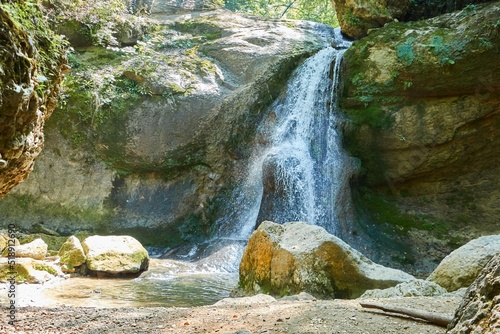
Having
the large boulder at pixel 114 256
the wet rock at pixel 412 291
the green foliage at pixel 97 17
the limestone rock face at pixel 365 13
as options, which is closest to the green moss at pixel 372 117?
the limestone rock face at pixel 365 13

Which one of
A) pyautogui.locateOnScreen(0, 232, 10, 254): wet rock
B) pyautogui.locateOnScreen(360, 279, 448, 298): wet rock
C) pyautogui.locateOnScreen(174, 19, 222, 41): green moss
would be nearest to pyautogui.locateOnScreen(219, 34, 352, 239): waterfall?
pyautogui.locateOnScreen(174, 19, 222, 41): green moss

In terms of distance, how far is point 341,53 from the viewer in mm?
13000

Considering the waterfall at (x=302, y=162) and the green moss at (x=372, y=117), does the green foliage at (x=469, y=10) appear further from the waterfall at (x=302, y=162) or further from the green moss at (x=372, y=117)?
the waterfall at (x=302, y=162)

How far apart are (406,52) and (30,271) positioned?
30.9ft

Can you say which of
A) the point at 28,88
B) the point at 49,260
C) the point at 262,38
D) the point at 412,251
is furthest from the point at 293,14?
the point at 28,88

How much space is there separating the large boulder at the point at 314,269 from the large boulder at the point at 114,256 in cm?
287

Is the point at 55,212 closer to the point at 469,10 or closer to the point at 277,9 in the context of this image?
the point at 469,10

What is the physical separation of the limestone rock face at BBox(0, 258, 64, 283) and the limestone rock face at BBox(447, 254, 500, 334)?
279 inches

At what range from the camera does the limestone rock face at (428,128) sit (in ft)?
36.7

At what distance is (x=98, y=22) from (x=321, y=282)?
36.2 feet

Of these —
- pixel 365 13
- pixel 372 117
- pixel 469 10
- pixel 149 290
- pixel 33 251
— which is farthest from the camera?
pixel 365 13

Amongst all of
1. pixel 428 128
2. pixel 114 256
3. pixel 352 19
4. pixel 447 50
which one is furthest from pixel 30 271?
pixel 352 19

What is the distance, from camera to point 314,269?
6160 mm

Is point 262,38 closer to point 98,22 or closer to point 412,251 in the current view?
point 98,22
